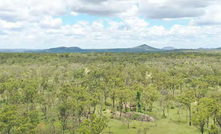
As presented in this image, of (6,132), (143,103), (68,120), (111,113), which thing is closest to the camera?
(6,132)

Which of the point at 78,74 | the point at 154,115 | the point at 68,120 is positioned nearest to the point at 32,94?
the point at 68,120

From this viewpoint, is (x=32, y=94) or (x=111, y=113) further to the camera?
(x=111, y=113)

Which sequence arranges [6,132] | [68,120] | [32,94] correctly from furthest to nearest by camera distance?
[32,94]
[68,120]
[6,132]

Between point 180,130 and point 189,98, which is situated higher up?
point 189,98

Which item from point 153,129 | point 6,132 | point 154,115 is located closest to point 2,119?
point 6,132

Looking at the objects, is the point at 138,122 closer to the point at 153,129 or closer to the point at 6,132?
the point at 153,129

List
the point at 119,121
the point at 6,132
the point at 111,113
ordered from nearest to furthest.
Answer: the point at 6,132, the point at 119,121, the point at 111,113

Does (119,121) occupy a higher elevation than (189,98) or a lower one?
lower

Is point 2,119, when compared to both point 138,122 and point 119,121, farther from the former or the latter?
point 138,122

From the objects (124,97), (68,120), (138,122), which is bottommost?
(138,122)
